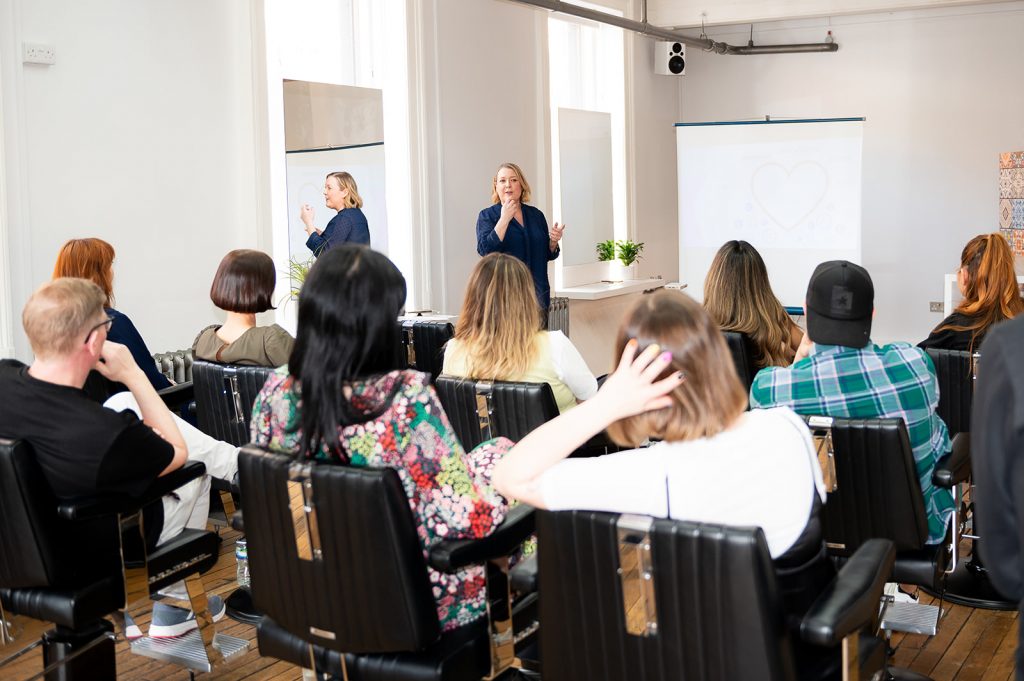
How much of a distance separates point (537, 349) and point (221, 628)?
55.5 inches

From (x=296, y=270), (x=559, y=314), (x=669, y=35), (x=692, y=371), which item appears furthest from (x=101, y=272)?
(x=669, y=35)

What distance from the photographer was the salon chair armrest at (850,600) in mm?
1696

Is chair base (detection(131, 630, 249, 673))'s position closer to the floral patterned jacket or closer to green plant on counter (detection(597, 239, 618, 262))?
the floral patterned jacket

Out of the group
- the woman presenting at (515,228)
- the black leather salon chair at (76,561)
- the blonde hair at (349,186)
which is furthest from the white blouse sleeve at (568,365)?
the blonde hair at (349,186)

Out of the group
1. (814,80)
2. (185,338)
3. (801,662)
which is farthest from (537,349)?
(814,80)

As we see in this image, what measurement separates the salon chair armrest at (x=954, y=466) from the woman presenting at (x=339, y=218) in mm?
3982

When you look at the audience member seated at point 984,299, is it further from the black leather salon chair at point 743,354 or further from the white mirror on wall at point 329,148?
the white mirror on wall at point 329,148

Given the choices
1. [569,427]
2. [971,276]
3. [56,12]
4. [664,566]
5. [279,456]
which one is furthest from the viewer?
[56,12]

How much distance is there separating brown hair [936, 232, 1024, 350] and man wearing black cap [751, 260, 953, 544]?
1.25m

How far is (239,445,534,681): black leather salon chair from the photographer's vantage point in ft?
6.45

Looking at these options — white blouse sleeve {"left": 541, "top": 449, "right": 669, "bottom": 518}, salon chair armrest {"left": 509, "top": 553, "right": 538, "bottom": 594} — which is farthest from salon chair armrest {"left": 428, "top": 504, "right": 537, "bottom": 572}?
white blouse sleeve {"left": 541, "top": 449, "right": 669, "bottom": 518}

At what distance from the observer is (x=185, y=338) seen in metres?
5.27

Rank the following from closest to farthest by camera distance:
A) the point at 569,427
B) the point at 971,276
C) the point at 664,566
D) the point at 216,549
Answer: the point at 664,566
the point at 569,427
the point at 216,549
the point at 971,276

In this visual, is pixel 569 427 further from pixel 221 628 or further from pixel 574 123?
pixel 574 123
